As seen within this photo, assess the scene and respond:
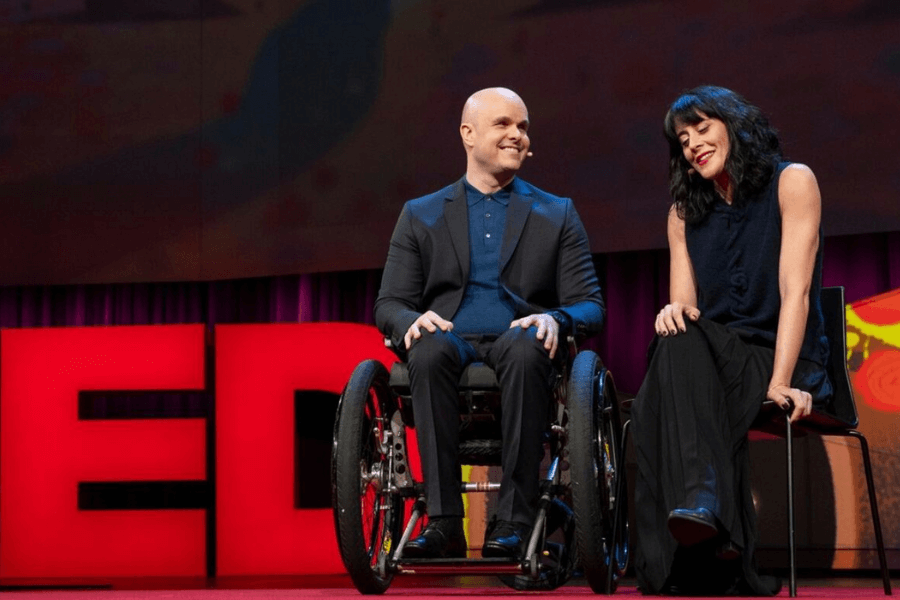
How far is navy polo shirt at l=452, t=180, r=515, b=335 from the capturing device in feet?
8.55

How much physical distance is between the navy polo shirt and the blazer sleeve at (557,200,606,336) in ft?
0.43

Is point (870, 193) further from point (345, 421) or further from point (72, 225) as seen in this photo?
point (72, 225)

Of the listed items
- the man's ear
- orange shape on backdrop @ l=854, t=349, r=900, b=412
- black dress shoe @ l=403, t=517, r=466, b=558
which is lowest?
black dress shoe @ l=403, t=517, r=466, b=558

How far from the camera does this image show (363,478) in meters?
2.43

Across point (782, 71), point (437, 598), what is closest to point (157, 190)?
point (782, 71)

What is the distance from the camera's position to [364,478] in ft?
7.98

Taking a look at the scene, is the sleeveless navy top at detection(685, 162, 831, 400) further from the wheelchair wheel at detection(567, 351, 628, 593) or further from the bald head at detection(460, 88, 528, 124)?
the bald head at detection(460, 88, 528, 124)

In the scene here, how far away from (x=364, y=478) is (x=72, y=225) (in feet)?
Answer: 8.75

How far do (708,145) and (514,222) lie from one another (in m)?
0.45

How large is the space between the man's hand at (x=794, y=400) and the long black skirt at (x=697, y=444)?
5 cm

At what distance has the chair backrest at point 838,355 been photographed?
2510 millimetres

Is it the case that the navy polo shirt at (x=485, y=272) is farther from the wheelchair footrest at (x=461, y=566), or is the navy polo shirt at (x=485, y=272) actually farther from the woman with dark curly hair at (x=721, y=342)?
the wheelchair footrest at (x=461, y=566)

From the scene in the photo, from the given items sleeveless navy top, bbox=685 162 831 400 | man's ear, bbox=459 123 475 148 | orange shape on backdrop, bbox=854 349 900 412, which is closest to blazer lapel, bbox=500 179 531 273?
man's ear, bbox=459 123 475 148

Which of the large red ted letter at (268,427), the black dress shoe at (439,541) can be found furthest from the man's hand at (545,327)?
the large red ted letter at (268,427)
